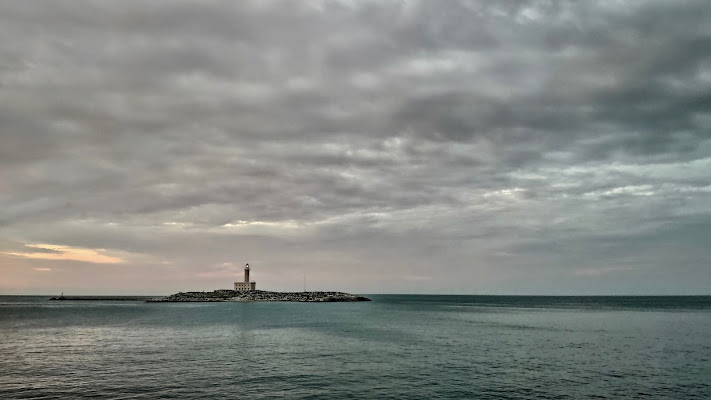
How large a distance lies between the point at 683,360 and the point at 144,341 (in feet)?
246

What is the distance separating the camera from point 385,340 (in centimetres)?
7631

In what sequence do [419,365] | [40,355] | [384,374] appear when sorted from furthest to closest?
1. [40,355]
2. [419,365]
3. [384,374]

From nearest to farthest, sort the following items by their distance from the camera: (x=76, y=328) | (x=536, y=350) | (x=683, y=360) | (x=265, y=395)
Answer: (x=265, y=395)
(x=683, y=360)
(x=536, y=350)
(x=76, y=328)

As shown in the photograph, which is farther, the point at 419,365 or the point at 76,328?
the point at 76,328

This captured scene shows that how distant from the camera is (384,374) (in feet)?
156

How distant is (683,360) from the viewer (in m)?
56.4

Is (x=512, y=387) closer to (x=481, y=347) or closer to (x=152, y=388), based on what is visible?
(x=481, y=347)

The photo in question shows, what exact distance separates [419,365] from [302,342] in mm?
26028

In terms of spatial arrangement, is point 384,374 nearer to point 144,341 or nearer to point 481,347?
point 481,347

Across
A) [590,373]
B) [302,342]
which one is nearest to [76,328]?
[302,342]

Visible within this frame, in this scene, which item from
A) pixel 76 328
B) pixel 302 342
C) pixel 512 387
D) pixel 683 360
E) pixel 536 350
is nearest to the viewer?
pixel 512 387

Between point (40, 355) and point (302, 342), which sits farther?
point (302, 342)

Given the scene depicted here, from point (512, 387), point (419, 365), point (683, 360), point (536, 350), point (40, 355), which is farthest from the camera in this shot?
point (536, 350)

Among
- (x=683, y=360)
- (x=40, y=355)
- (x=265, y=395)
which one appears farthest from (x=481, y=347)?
(x=40, y=355)
